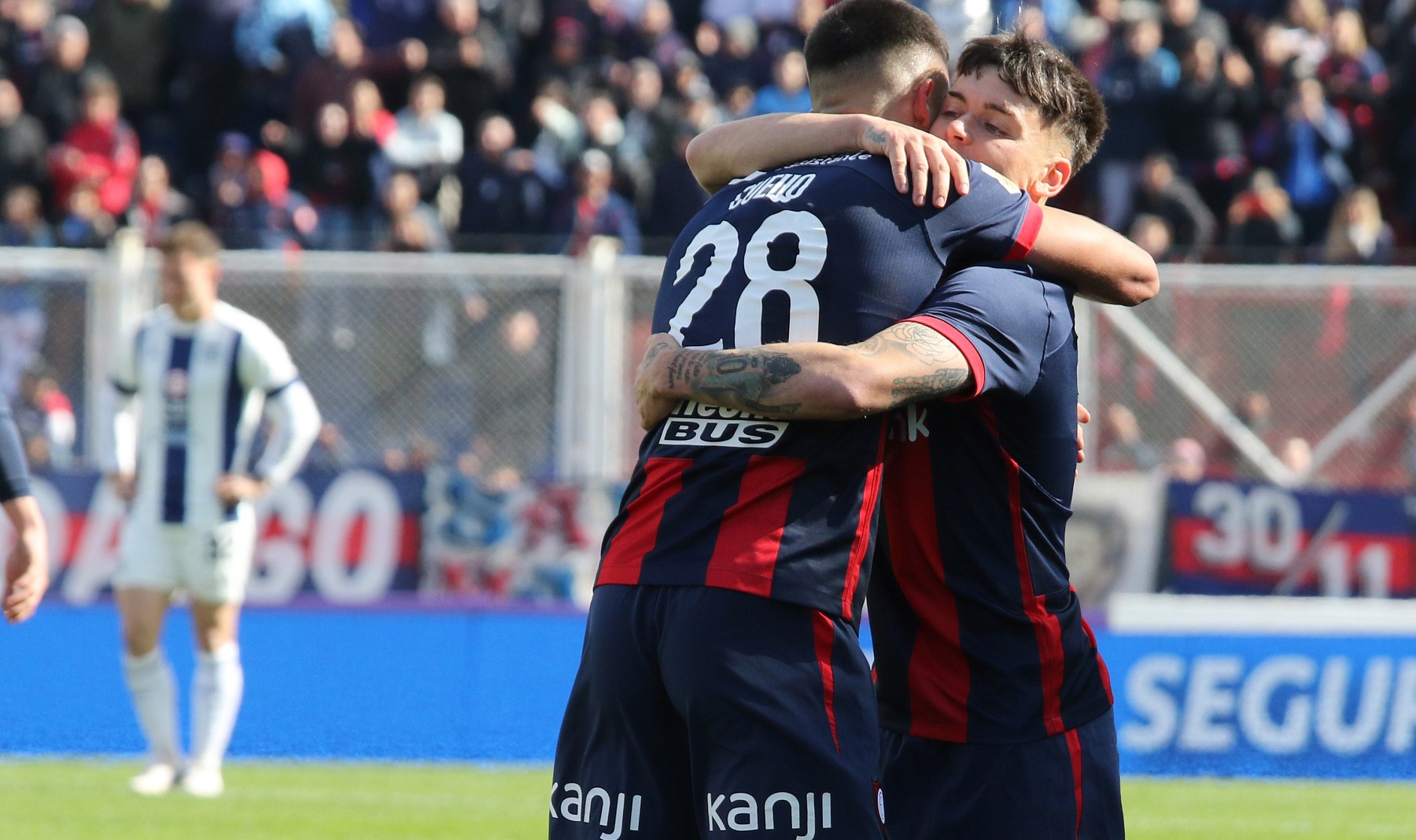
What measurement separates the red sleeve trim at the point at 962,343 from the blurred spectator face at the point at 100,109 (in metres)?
12.7

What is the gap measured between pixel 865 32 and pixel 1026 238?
20.6 inches

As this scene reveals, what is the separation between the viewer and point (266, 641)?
9656 millimetres

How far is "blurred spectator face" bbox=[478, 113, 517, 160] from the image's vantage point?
46.6ft

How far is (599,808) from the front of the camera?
3.14 m

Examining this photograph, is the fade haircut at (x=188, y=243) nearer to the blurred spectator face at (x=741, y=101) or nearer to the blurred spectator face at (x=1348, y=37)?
the blurred spectator face at (x=741, y=101)

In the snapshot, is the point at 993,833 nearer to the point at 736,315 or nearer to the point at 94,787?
the point at 736,315

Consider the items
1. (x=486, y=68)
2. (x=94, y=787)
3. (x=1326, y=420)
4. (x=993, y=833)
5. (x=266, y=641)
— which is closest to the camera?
(x=993, y=833)

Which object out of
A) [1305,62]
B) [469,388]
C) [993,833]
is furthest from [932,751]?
[1305,62]

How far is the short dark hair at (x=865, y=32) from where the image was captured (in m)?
3.51

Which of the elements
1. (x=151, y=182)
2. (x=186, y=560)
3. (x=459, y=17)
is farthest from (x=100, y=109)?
(x=186, y=560)

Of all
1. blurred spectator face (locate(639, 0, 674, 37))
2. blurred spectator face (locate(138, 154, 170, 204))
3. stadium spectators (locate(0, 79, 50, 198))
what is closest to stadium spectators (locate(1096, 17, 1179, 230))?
blurred spectator face (locate(639, 0, 674, 37))

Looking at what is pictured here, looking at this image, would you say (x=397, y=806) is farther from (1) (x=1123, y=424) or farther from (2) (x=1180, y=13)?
(2) (x=1180, y=13)

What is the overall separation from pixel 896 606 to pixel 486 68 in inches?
495

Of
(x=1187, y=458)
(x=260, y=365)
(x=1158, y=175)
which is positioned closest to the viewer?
(x=260, y=365)
